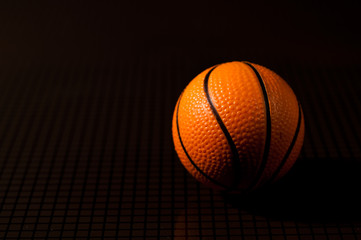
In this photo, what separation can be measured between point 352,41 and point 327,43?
0.15m

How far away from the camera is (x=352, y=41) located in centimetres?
220

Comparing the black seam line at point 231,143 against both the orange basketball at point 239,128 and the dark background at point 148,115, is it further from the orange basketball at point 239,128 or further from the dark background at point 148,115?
the dark background at point 148,115

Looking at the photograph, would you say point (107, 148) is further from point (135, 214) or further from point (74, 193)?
point (135, 214)

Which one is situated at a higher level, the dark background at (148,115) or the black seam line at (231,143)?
the black seam line at (231,143)

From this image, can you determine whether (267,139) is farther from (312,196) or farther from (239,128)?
(312,196)

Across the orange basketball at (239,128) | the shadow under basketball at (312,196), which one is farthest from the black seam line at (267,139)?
the shadow under basketball at (312,196)

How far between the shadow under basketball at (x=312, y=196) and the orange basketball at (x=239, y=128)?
0.10 meters

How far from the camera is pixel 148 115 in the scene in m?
1.71

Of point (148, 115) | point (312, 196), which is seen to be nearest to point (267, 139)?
point (312, 196)

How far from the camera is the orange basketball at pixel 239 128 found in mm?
1102

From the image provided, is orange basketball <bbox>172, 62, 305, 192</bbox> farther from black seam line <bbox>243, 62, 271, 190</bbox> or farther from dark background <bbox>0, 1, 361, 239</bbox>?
dark background <bbox>0, 1, 361, 239</bbox>

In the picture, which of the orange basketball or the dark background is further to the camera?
the dark background

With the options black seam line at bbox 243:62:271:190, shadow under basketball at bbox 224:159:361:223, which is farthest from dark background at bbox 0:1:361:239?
black seam line at bbox 243:62:271:190

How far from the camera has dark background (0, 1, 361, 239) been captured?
122cm
